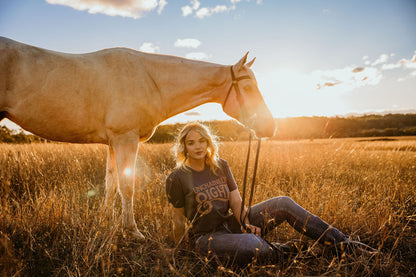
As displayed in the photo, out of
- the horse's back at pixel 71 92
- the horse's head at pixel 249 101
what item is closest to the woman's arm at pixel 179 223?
the horse's back at pixel 71 92

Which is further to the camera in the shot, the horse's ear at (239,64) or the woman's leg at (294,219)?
the horse's ear at (239,64)

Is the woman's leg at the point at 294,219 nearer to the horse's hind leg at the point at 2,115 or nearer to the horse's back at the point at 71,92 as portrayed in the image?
the horse's back at the point at 71,92

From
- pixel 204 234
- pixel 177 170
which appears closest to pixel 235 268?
pixel 204 234

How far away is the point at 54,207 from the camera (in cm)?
290

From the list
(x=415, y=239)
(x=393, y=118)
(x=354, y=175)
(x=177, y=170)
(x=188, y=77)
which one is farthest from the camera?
(x=393, y=118)

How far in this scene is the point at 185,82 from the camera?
3492 mm

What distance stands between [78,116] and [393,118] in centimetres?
3629

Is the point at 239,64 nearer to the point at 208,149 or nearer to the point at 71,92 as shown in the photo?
the point at 208,149

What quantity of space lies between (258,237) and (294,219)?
536 millimetres

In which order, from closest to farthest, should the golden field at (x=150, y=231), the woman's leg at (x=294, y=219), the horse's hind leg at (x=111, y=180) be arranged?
the golden field at (x=150, y=231) → the woman's leg at (x=294, y=219) → the horse's hind leg at (x=111, y=180)

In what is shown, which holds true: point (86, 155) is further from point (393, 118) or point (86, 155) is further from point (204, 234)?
point (393, 118)

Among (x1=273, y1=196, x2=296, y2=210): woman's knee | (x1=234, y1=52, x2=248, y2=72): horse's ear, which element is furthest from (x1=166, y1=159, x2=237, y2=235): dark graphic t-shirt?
(x1=234, y1=52, x2=248, y2=72): horse's ear

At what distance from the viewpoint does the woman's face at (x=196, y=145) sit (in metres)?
2.53

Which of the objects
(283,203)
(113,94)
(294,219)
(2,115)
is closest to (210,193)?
(283,203)
